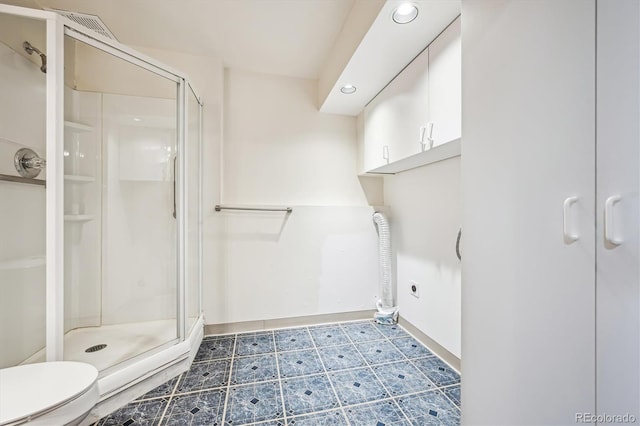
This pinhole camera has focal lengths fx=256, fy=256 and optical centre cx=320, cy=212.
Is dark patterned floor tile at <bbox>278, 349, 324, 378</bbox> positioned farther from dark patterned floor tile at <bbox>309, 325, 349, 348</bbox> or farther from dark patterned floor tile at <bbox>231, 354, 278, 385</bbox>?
dark patterned floor tile at <bbox>309, 325, 349, 348</bbox>

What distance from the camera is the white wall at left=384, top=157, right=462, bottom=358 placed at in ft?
5.90

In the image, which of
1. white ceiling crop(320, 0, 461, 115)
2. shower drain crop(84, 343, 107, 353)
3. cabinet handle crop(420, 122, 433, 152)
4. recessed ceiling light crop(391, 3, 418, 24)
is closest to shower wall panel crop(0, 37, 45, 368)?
shower drain crop(84, 343, 107, 353)

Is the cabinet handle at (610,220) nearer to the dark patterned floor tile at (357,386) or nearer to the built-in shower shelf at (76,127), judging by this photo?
the dark patterned floor tile at (357,386)

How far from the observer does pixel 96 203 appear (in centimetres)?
197

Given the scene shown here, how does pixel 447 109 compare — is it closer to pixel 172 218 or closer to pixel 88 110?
pixel 172 218

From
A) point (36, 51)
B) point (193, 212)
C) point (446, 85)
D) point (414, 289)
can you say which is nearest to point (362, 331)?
point (414, 289)

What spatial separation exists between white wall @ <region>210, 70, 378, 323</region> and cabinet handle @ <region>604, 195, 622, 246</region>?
80.8 inches

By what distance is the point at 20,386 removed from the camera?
97cm

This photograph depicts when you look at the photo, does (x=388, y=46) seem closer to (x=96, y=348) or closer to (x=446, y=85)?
(x=446, y=85)

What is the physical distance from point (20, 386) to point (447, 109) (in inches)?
89.1

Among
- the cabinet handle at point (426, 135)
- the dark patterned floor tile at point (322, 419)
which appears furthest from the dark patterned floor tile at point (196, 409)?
the cabinet handle at point (426, 135)

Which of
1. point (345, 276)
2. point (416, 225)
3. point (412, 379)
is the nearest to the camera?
point (412, 379)

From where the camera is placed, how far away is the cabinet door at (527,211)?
624mm


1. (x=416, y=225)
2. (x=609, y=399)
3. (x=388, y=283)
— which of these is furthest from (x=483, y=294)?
(x=388, y=283)
